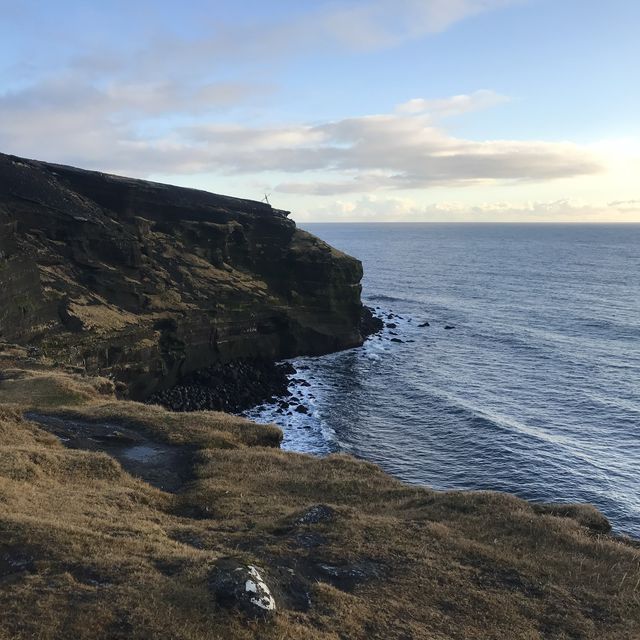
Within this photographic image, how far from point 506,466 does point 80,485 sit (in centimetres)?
2769

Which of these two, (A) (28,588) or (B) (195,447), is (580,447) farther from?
(A) (28,588)

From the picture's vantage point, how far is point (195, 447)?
23.0 meters

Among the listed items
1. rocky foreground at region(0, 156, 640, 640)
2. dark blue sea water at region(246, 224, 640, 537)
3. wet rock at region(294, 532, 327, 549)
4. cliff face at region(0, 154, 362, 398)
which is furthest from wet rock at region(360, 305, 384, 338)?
wet rock at region(294, 532, 327, 549)

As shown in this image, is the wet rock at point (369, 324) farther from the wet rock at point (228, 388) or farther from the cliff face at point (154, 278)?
the wet rock at point (228, 388)

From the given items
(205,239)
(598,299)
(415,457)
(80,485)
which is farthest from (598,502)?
(598,299)

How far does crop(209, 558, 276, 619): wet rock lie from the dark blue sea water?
25094mm

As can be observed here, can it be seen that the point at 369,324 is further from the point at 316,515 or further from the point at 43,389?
the point at 316,515

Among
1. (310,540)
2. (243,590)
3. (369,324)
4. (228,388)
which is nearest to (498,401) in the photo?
(228,388)

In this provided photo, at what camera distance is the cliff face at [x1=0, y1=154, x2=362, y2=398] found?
4562 centimetres

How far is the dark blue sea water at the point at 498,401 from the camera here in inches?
1398

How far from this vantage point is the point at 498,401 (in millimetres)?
48438

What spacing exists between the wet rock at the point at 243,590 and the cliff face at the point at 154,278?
3579cm

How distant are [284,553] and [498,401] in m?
38.6

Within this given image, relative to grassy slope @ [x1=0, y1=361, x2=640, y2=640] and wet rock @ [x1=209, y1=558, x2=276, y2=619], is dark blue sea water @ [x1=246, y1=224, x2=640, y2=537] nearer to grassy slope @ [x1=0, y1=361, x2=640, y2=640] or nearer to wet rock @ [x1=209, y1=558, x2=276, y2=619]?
grassy slope @ [x1=0, y1=361, x2=640, y2=640]
